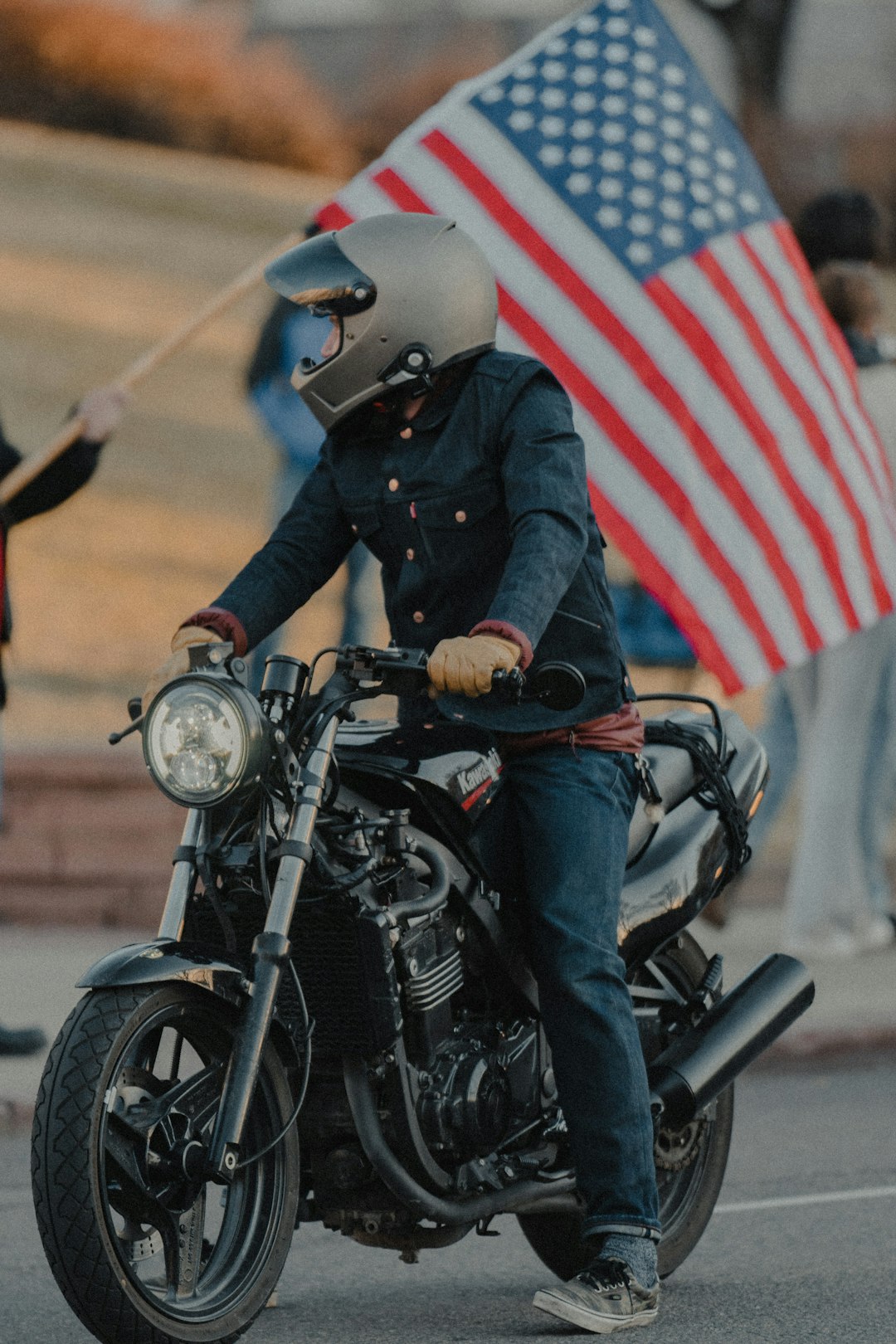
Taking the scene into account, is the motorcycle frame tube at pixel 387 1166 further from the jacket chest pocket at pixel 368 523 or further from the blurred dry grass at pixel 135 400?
the blurred dry grass at pixel 135 400

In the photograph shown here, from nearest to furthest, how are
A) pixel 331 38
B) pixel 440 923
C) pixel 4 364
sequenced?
pixel 440 923 < pixel 4 364 < pixel 331 38

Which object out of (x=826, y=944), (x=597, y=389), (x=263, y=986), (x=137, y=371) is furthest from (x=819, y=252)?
(x=263, y=986)

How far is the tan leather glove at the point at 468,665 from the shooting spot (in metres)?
4.37

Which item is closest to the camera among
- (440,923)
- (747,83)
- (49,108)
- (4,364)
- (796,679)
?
(440,923)

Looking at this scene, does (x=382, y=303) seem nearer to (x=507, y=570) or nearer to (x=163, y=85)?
(x=507, y=570)

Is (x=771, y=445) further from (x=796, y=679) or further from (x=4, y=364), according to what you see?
(x=4, y=364)

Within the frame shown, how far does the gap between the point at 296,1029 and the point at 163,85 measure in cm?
2748

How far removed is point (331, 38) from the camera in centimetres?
3472

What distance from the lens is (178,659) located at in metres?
4.64

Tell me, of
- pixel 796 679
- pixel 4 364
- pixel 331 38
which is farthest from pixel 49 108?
pixel 796 679

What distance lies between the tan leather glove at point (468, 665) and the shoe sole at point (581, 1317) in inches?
46.4

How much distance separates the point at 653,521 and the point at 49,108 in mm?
23623

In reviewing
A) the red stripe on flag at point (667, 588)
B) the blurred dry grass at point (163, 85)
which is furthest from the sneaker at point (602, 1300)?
the blurred dry grass at point (163, 85)

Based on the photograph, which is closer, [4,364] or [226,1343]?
[226,1343]
